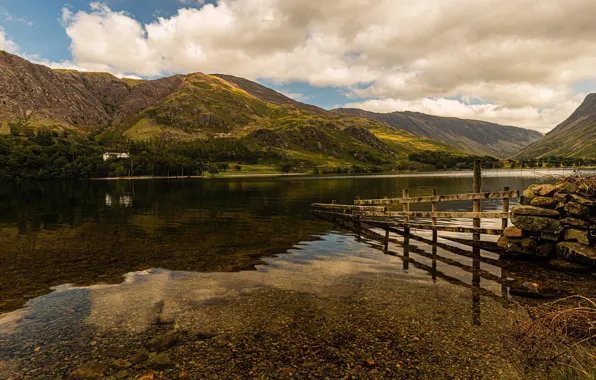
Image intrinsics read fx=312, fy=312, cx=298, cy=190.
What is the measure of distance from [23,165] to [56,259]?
229 m

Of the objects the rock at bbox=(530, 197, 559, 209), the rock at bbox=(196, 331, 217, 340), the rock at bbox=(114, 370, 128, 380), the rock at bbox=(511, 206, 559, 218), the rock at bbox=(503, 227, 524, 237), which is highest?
the rock at bbox=(530, 197, 559, 209)

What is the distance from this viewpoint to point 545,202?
19109 mm

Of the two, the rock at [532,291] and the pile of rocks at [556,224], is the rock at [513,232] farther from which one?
the rock at [532,291]

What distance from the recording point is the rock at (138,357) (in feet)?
32.4

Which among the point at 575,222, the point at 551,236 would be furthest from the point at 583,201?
the point at 551,236

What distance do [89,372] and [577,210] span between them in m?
24.0

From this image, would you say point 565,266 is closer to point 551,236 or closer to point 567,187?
point 551,236

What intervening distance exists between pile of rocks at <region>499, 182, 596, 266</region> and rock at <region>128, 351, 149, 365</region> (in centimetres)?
2143

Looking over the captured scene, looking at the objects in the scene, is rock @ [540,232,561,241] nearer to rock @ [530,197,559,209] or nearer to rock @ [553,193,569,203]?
rock @ [530,197,559,209]

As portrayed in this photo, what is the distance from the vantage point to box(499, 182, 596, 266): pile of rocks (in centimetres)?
1752

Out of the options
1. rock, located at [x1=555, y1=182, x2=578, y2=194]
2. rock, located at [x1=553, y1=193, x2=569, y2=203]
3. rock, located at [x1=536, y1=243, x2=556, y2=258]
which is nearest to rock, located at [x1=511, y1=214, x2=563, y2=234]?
rock, located at [x1=536, y1=243, x2=556, y2=258]

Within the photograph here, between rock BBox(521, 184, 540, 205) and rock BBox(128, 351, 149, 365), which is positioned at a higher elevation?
rock BBox(521, 184, 540, 205)

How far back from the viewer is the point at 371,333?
37.6 ft

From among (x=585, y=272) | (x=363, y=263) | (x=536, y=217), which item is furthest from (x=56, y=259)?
(x=585, y=272)
